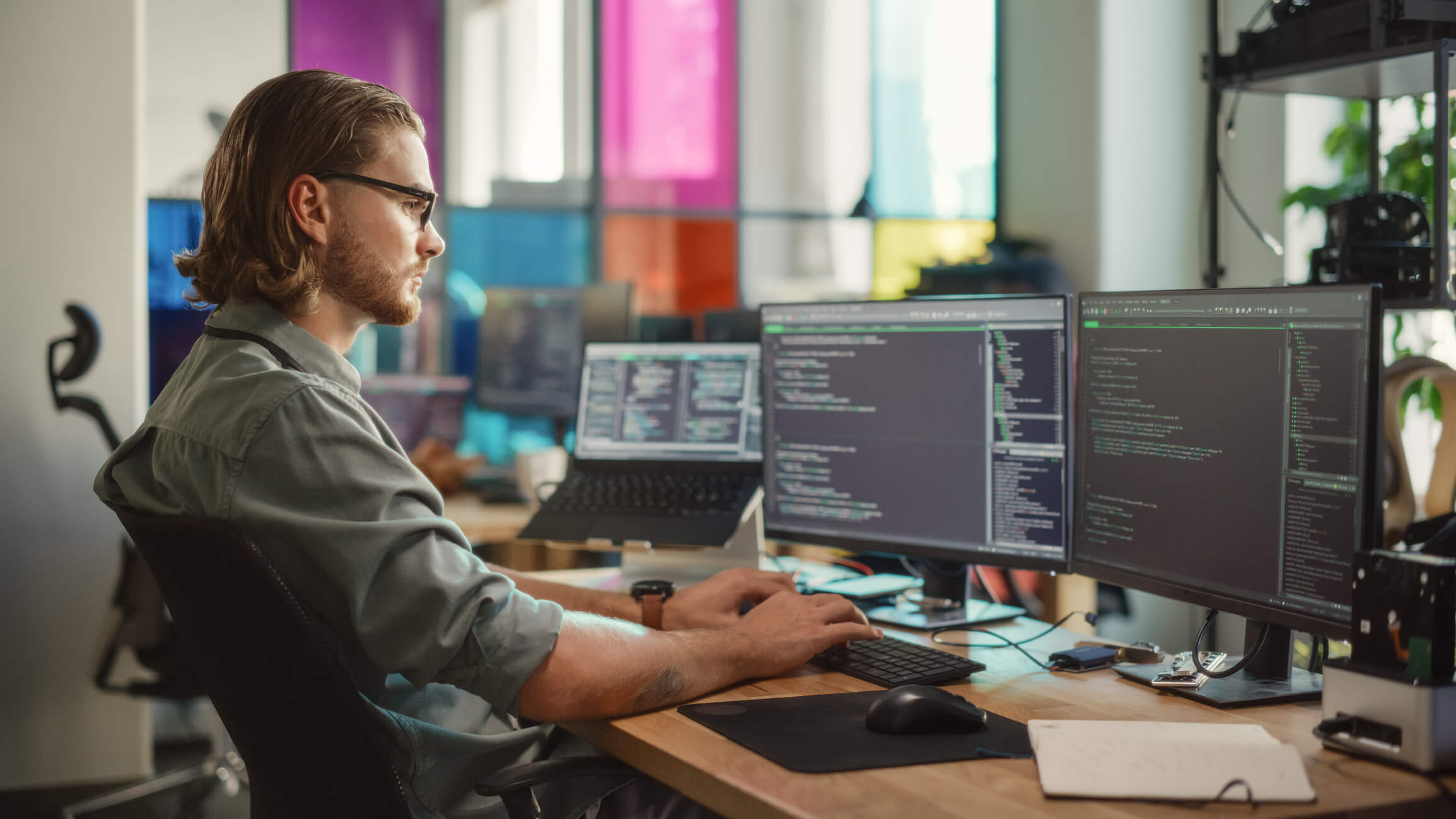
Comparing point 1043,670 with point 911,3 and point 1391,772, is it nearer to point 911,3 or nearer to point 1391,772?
point 1391,772

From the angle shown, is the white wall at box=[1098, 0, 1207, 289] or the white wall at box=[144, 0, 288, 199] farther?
the white wall at box=[1098, 0, 1207, 289]

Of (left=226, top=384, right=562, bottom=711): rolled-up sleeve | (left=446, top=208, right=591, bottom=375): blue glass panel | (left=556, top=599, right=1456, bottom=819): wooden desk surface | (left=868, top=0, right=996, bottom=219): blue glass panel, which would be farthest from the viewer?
(left=868, top=0, right=996, bottom=219): blue glass panel

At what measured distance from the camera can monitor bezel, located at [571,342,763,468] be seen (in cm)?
213

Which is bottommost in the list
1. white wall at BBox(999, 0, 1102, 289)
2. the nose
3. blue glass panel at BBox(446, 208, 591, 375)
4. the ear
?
the nose

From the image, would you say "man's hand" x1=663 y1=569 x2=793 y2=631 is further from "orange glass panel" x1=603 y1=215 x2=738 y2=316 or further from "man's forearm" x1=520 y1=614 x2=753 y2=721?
"orange glass panel" x1=603 y1=215 x2=738 y2=316

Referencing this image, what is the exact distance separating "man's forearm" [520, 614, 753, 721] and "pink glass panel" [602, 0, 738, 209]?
11.9 ft

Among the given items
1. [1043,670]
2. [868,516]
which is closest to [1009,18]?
[868,516]

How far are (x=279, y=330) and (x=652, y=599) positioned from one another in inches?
25.6

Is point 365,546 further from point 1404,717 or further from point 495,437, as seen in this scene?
point 495,437

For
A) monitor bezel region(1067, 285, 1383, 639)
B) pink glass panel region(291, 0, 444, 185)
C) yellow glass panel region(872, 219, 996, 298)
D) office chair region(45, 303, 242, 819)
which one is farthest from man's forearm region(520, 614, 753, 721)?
yellow glass panel region(872, 219, 996, 298)

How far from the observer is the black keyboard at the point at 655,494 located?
2.06 m

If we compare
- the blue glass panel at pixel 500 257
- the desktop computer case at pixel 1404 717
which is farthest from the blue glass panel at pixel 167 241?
the desktop computer case at pixel 1404 717

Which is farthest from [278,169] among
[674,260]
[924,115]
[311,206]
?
[924,115]

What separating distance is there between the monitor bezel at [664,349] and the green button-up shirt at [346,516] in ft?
2.99
